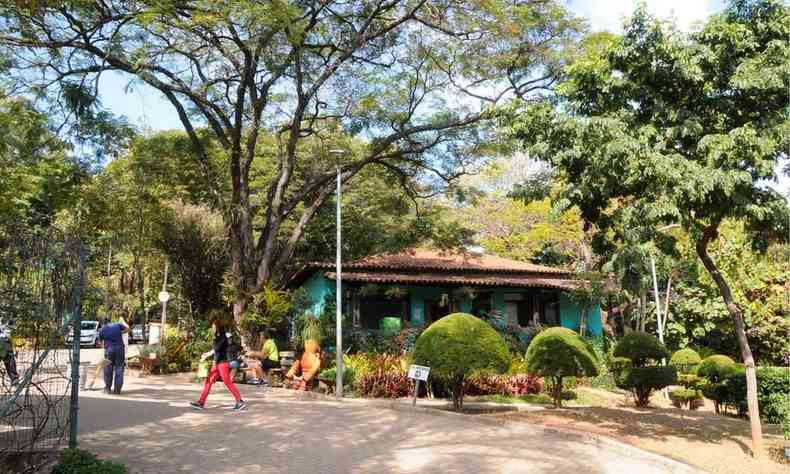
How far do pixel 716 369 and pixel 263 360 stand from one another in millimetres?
14260

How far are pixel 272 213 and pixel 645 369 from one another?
12462mm

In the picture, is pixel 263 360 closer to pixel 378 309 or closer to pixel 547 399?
pixel 378 309

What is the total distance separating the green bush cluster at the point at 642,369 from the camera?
16.6m

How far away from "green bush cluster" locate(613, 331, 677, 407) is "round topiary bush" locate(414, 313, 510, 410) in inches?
221

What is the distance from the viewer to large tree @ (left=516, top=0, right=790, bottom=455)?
8.96 metres

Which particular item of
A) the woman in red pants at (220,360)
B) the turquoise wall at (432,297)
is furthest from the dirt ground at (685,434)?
the turquoise wall at (432,297)

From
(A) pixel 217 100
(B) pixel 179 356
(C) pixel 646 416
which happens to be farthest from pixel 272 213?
(C) pixel 646 416

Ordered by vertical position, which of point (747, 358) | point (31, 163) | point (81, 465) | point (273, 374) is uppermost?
point (31, 163)

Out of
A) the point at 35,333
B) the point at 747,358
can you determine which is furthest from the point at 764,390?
the point at 35,333

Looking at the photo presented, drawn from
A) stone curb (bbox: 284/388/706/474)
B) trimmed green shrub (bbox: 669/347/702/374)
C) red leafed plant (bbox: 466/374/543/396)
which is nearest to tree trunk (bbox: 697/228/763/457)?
stone curb (bbox: 284/388/706/474)

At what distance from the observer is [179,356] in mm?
21391

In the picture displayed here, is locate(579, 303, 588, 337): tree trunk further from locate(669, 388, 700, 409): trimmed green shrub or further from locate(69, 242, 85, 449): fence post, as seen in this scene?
locate(69, 242, 85, 449): fence post

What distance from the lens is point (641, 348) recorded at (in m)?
17.4

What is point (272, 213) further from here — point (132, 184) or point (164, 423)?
point (164, 423)
